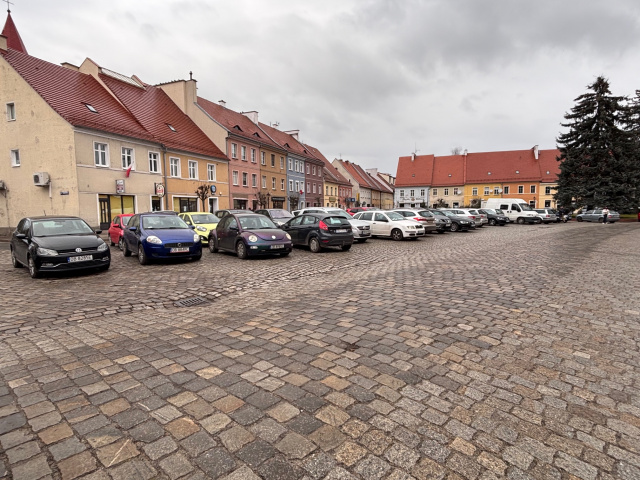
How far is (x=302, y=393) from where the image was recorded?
3092 mm

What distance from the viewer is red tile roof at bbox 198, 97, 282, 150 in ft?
128

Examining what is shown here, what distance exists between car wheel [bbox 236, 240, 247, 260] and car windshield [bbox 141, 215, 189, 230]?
1877 millimetres

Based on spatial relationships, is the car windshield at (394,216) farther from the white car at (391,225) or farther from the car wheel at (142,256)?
the car wheel at (142,256)

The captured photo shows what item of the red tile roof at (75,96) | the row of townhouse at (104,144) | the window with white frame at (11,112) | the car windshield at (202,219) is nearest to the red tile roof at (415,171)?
the row of townhouse at (104,144)

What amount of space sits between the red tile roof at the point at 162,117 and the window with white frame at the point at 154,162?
1323 mm

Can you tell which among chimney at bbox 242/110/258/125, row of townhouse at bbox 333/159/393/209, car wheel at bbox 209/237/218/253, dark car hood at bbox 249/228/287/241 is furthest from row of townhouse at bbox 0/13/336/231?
row of townhouse at bbox 333/159/393/209

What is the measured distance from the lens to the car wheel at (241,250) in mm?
12305

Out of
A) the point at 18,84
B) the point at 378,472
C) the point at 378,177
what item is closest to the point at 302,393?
the point at 378,472

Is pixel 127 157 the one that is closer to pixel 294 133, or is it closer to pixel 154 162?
pixel 154 162

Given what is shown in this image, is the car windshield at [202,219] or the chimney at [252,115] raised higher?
the chimney at [252,115]

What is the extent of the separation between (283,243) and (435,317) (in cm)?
782

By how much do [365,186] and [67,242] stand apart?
72.0 meters

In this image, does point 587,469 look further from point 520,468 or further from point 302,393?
point 302,393

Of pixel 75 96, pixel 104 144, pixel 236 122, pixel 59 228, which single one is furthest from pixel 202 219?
pixel 236 122
